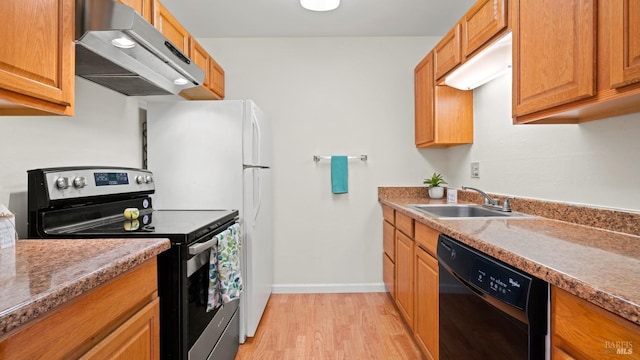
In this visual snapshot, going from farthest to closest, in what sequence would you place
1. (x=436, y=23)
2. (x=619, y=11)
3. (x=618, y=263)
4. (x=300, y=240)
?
1. (x=300, y=240)
2. (x=436, y=23)
3. (x=619, y=11)
4. (x=618, y=263)

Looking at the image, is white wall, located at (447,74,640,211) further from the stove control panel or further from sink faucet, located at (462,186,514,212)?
the stove control panel

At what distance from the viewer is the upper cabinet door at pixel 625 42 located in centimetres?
90

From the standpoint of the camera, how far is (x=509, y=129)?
81.7 inches

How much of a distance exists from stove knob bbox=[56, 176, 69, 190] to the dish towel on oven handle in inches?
25.9

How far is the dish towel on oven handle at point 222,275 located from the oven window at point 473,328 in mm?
1009

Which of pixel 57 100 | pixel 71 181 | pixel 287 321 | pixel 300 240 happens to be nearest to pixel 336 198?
pixel 300 240

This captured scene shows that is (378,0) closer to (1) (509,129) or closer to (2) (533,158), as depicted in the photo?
(1) (509,129)

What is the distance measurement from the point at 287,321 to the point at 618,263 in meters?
2.07

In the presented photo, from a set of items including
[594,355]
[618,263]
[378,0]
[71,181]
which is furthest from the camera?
[378,0]

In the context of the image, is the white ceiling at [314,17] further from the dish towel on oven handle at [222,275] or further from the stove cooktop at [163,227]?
the dish towel on oven handle at [222,275]

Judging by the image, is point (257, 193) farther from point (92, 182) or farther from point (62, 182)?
point (62, 182)

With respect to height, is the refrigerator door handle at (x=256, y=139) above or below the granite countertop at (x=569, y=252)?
above

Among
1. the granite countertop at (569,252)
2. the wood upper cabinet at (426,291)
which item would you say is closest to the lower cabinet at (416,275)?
the wood upper cabinet at (426,291)

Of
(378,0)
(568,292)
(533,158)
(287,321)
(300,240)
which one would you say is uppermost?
(378,0)
